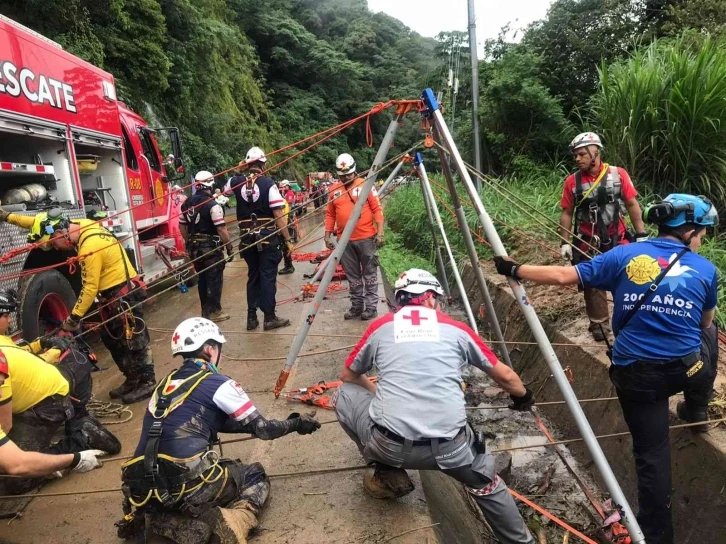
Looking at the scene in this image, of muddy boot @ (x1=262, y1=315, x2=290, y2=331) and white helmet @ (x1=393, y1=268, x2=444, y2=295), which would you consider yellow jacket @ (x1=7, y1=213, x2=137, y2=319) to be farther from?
white helmet @ (x1=393, y1=268, x2=444, y2=295)

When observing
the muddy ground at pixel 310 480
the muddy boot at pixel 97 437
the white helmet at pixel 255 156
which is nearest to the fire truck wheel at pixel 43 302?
the muddy ground at pixel 310 480

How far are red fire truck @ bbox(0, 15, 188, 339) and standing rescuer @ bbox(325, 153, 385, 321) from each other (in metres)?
1.86

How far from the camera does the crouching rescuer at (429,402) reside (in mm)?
2297

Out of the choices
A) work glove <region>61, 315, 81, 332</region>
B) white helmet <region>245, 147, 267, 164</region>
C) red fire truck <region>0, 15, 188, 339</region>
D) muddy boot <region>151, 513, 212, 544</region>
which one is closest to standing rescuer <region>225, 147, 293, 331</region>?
white helmet <region>245, 147, 267, 164</region>

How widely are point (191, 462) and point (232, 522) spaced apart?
1.12 ft

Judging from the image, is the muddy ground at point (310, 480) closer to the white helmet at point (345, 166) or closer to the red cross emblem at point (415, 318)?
the red cross emblem at point (415, 318)

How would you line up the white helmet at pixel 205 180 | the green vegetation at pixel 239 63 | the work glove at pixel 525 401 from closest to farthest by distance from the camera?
the work glove at pixel 525 401, the white helmet at pixel 205 180, the green vegetation at pixel 239 63

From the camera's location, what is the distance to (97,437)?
3240 mm

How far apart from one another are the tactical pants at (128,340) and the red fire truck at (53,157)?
20.4 inches

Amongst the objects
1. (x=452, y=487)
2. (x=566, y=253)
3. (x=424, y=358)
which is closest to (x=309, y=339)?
(x=452, y=487)

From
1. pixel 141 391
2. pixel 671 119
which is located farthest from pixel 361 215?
pixel 671 119

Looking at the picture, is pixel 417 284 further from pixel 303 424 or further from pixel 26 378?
pixel 26 378

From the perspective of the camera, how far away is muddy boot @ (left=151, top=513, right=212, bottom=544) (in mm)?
2293

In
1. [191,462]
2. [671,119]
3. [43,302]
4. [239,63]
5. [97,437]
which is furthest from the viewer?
[239,63]
